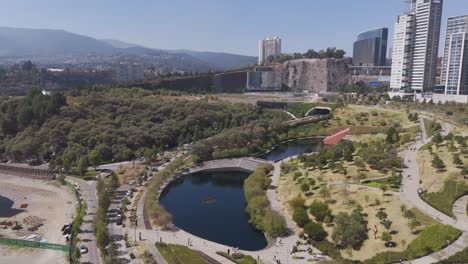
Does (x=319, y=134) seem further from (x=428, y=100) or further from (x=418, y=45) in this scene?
(x=418, y=45)

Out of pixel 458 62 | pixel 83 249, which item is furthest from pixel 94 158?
pixel 458 62

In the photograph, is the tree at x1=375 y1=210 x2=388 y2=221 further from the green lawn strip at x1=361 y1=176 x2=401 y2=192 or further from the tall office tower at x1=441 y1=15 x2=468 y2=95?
the tall office tower at x1=441 y1=15 x2=468 y2=95

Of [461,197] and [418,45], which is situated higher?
[418,45]

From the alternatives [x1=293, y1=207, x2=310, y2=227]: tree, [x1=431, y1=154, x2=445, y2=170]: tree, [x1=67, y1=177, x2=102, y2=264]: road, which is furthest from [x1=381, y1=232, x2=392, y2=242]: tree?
[x1=67, y1=177, x2=102, y2=264]: road

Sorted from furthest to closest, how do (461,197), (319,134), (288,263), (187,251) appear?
(319,134)
(461,197)
(187,251)
(288,263)

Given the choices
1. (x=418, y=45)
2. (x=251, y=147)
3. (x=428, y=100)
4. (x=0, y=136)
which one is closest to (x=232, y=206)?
(x=251, y=147)

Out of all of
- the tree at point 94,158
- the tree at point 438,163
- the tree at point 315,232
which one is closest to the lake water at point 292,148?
the tree at point 438,163
